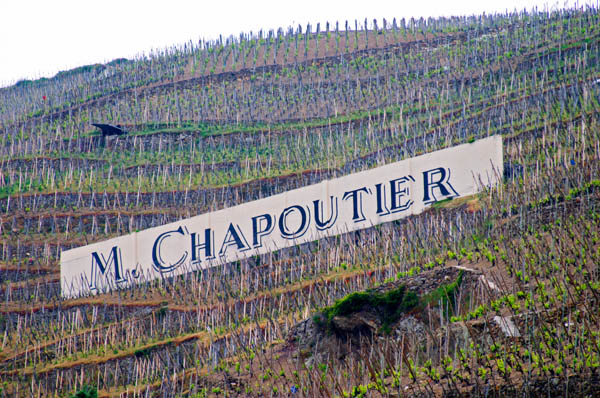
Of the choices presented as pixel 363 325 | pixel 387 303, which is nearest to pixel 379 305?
pixel 387 303

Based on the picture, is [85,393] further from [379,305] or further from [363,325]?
[379,305]

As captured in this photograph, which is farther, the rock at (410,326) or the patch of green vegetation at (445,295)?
the patch of green vegetation at (445,295)

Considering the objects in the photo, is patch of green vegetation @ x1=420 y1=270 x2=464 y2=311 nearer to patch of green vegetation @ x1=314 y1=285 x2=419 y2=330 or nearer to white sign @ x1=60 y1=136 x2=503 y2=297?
patch of green vegetation @ x1=314 y1=285 x2=419 y2=330

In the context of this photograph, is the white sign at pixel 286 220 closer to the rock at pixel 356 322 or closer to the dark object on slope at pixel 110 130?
the rock at pixel 356 322

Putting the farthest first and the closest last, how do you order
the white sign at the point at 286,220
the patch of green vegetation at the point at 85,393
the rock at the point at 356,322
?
the white sign at the point at 286,220, the rock at the point at 356,322, the patch of green vegetation at the point at 85,393

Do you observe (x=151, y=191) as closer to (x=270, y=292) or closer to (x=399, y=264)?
(x=270, y=292)

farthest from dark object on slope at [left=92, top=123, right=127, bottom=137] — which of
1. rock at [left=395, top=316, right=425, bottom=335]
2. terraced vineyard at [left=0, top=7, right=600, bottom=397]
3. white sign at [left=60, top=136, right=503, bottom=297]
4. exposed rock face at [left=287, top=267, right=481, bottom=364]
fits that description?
rock at [left=395, top=316, right=425, bottom=335]

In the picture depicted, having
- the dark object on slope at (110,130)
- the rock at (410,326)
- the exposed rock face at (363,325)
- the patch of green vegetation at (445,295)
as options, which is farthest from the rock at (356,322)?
the dark object on slope at (110,130)
